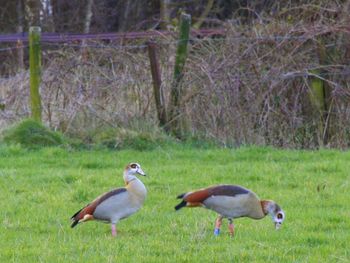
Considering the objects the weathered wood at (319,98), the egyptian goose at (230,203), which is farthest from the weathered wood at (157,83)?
the egyptian goose at (230,203)

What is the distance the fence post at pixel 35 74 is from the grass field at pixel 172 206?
4.57 ft

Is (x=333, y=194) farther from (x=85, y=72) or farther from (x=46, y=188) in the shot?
(x=85, y=72)

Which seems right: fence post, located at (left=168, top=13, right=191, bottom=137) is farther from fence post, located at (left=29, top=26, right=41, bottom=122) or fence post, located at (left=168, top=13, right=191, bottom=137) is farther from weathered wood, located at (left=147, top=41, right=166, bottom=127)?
fence post, located at (left=29, top=26, right=41, bottom=122)

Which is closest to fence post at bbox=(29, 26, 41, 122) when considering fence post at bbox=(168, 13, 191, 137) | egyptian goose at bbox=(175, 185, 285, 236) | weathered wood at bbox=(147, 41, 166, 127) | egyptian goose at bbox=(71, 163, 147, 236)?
weathered wood at bbox=(147, 41, 166, 127)

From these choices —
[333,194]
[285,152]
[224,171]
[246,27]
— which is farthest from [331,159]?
[246,27]

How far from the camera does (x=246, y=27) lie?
53.4ft

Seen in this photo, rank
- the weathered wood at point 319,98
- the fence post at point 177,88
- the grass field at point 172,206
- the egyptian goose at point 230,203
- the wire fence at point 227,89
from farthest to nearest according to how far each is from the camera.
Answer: the fence post at point 177,88 → the weathered wood at point 319,98 → the wire fence at point 227,89 → the egyptian goose at point 230,203 → the grass field at point 172,206

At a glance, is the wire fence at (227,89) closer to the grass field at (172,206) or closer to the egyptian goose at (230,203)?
the grass field at (172,206)

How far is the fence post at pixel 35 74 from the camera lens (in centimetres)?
1536

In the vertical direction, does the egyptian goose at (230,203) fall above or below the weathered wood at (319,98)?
above

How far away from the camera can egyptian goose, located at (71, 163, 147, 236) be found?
8.12 meters

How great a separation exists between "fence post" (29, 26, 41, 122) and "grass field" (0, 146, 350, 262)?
54.9 inches

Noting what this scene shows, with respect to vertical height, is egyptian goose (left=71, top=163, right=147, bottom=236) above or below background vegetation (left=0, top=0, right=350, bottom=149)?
above

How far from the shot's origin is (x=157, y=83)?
1541 cm
